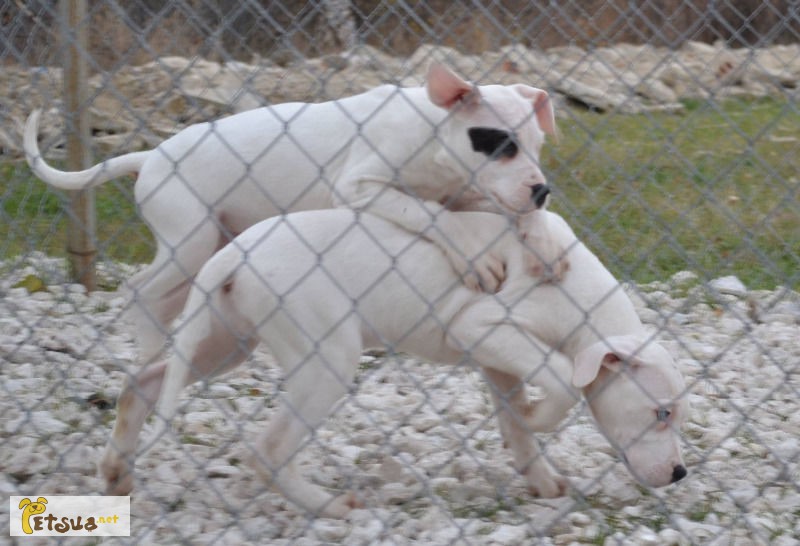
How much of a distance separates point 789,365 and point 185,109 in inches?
169

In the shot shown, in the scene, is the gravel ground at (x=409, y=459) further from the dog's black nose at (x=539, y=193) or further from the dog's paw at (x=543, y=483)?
the dog's black nose at (x=539, y=193)

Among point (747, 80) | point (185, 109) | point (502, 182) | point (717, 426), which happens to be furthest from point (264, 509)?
point (747, 80)

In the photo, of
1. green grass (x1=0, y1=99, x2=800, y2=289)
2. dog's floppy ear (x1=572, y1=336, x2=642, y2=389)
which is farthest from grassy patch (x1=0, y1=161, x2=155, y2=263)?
dog's floppy ear (x1=572, y1=336, x2=642, y2=389)

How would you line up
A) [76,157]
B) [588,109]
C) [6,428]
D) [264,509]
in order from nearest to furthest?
1. [264,509]
2. [6,428]
3. [76,157]
4. [588,109]

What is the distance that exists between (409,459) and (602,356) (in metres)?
0.78

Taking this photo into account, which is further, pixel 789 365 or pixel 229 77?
pixel 229 77

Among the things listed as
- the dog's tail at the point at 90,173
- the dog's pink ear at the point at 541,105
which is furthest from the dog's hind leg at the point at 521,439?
the dog's tail at the point at 90,173

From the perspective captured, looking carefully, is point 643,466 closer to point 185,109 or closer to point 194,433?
point 194,433

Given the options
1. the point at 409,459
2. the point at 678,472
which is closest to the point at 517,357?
the point at 678,472

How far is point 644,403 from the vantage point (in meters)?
2.79

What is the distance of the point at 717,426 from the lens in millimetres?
3553

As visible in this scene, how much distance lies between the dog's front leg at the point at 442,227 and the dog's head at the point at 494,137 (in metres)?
0.12

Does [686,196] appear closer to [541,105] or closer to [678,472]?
[541,105]

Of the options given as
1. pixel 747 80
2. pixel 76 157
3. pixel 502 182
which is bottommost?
pixel 747 80
